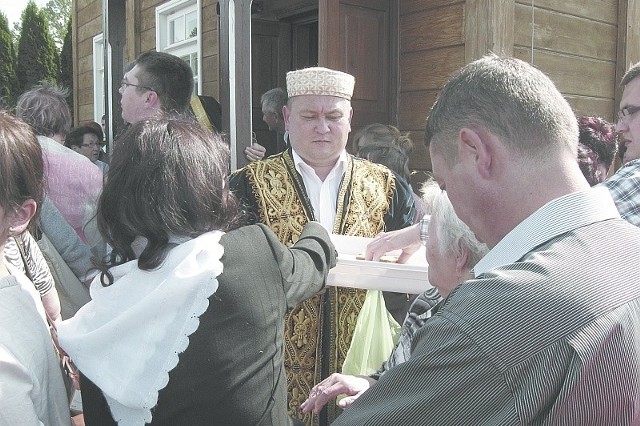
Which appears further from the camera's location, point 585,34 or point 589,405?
point 585,34

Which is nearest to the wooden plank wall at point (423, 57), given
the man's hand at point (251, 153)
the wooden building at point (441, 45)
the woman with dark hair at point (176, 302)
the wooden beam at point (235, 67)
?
the wooden building at point (441, 45)

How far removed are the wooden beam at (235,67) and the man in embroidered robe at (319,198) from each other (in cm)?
61

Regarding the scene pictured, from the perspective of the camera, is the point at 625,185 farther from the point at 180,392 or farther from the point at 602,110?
the point at 602,110

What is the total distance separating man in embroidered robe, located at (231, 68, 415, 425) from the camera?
102 inches

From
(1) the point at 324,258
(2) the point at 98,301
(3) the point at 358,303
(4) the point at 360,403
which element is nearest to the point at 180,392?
(2) the point at 98,301

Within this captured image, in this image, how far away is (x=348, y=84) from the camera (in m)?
2.84

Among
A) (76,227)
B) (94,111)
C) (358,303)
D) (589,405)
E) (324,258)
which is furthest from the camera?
(94,111)

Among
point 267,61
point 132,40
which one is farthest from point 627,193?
point 132,40

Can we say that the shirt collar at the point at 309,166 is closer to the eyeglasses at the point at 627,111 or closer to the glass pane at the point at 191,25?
the eyeglasses at the point at 627,111

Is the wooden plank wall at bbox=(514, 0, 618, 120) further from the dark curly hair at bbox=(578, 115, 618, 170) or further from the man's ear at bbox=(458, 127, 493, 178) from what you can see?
the man's ear at bbox=(458, 127, 493, 178)

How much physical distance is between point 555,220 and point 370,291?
132 centimetres

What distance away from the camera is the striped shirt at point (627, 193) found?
81.2 inches

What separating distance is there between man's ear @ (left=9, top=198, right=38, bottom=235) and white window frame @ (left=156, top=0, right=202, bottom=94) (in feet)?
18.1

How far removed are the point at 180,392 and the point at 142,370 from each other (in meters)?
0.09
